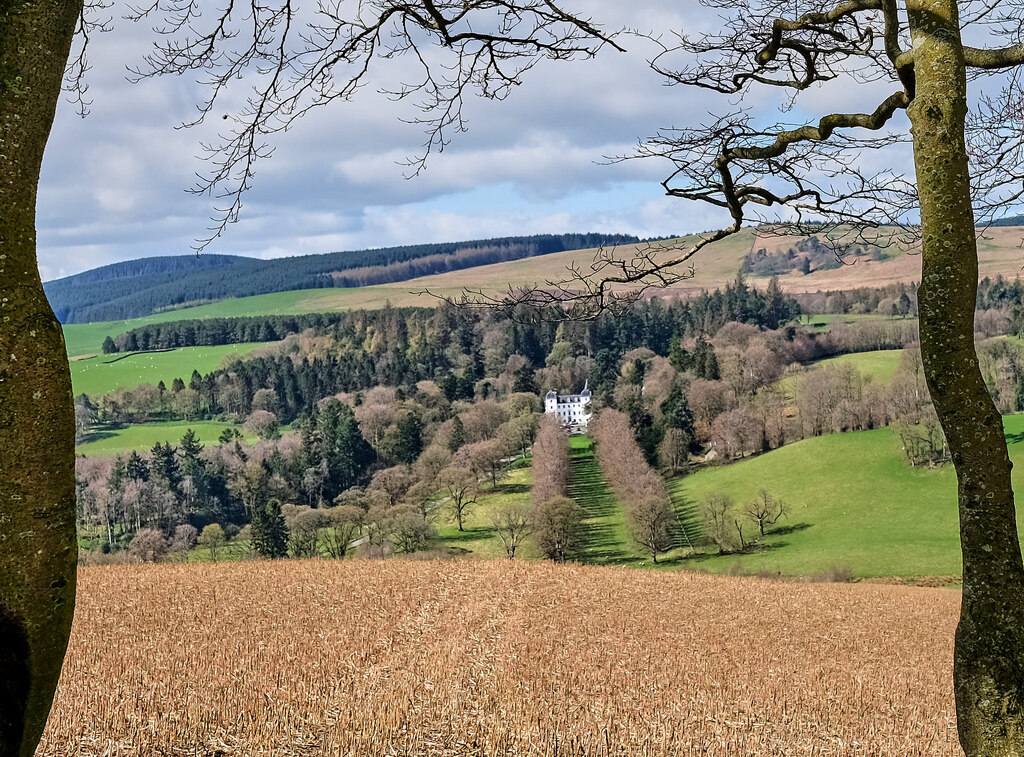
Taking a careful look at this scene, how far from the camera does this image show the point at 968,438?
195 inches

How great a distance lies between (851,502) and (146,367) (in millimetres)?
138195

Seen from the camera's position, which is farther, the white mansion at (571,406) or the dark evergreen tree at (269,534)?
the white mansion at (571,406)

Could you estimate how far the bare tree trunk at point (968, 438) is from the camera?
4801 millimetres

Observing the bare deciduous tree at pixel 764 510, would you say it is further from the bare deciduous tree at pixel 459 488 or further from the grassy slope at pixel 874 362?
the grassy slope at pixel 874 362

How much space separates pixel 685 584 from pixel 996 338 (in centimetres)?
10325

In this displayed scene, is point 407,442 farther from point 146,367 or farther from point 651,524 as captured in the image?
point 146,367

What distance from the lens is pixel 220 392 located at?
14462cm

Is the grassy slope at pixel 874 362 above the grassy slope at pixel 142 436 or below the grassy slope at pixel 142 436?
above

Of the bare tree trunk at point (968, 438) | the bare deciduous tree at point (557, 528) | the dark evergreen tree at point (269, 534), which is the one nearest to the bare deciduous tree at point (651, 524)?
the bare deciduous tree at point (557, 528)

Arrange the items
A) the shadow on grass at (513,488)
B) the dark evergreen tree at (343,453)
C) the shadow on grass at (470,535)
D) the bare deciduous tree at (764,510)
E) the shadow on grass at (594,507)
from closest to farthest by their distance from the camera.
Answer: the shadow on grass at (594,507) < the bare deciduous tree at (764,510) < the shadow on grass at (470,535) < the shadow on grass at (513,488) < the dark evergreen tree at (343,453)

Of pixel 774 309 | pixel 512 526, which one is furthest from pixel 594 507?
pixel 774 309

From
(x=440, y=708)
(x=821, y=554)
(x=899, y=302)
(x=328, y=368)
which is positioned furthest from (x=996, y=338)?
(x=440, y=708)

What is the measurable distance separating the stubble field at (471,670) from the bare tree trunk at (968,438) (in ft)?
10.3

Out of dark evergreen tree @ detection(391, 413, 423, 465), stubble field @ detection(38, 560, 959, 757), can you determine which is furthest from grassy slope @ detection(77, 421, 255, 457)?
stubble field @ detection(38, 560, 959, 757)
